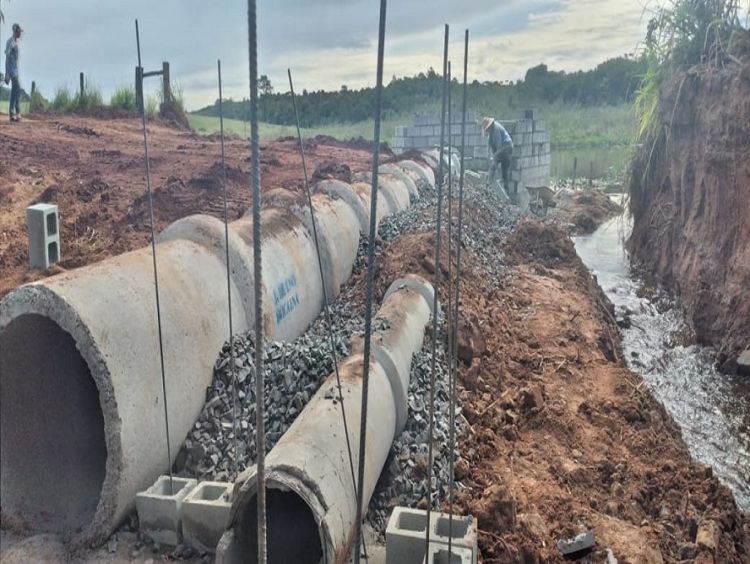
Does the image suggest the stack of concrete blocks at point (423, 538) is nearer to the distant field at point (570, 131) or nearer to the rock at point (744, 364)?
the rock at point (744, 364)

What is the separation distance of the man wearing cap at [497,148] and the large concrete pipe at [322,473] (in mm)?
10469

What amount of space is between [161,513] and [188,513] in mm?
155

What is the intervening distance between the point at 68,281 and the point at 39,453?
108 centimetres

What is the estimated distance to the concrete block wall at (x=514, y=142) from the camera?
15.6 meters

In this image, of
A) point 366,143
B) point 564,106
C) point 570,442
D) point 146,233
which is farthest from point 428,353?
point 564,106

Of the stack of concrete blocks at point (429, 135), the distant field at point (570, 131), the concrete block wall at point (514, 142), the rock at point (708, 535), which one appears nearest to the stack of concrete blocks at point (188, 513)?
the rock at point (708, 535)

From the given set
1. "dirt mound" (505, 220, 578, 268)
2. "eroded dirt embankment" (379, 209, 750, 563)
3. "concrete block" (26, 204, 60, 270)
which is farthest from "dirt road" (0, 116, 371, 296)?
"dirt mound" (505, 220, 578, 268)

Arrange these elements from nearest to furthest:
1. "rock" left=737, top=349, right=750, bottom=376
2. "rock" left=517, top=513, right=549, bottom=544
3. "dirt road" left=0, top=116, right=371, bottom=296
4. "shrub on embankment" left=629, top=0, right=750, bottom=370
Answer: "rock" left=517, top=513, right=549, bottom=544 → "rock" left=737, top=349, right=750, bottom=376 → "dirt road" left=0, top=116, right=371, bottom=296 → "shrub on embankment" left=629, top=0, right=750, bottom=370

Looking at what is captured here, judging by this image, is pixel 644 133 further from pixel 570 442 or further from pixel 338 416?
pixel 338 416

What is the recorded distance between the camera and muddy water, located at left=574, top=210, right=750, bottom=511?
5.43 meters

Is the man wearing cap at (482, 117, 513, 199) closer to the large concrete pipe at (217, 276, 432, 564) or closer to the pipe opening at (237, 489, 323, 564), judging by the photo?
the large concrete pipe at (217, 276, 432, 564)

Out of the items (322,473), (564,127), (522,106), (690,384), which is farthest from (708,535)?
(522,106)

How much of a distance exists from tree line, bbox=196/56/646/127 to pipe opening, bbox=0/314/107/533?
2765cm

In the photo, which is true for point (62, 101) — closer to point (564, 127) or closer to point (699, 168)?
point (699, 168)
